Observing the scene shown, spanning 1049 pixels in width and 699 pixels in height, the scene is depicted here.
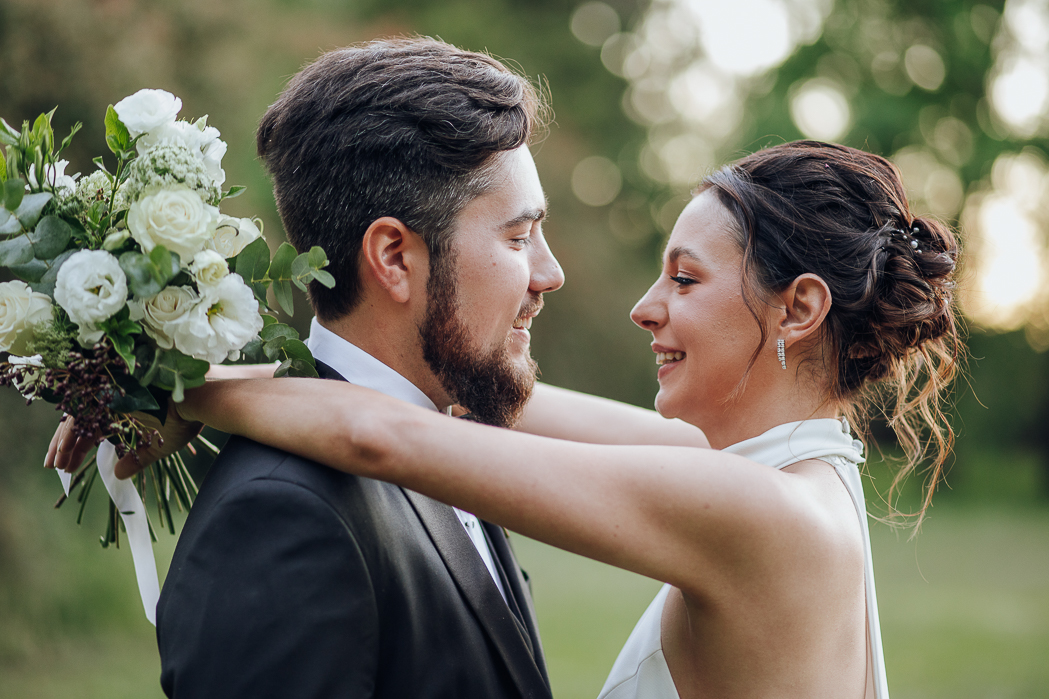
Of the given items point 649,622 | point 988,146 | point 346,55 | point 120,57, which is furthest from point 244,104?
point 988,146

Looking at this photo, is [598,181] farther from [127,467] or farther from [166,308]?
[166,308]

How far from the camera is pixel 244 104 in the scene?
44.8 ft

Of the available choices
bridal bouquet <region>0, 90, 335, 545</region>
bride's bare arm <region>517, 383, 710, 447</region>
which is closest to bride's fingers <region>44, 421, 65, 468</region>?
bridal bouquet <region>0, 90, 335, 545</region>

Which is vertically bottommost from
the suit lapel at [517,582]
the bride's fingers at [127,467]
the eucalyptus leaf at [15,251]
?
the suit lapel at [517,582]

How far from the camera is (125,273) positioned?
7.45 ft

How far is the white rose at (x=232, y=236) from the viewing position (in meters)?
2.51

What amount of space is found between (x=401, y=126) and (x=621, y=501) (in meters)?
1.52

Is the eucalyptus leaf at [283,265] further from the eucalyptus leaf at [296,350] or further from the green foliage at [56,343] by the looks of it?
the green foliage at [56,343]

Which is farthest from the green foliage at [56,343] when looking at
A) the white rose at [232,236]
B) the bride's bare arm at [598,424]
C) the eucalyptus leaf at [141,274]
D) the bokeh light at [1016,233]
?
the bokeh light at [1016,233]

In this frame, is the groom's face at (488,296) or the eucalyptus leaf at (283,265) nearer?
the eucalyptus leaf at (283,265)

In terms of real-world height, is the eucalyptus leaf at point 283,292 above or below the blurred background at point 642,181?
above

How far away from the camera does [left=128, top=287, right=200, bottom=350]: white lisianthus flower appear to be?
2296 millimetres

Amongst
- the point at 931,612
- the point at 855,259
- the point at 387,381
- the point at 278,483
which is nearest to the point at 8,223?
the point at 278,483

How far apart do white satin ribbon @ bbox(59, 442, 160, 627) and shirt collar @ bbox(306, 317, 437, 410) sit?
760mm
